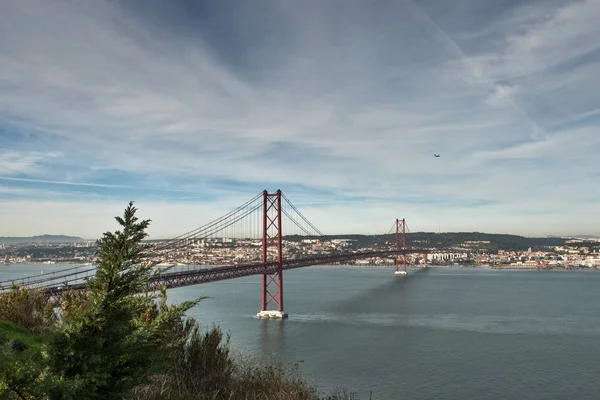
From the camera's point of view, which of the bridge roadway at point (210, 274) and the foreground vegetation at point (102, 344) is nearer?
the foreground vegetation at point (102, 344)

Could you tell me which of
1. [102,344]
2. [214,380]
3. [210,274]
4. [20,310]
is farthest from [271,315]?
[102,344]

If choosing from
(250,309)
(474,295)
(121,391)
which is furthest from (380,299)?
(121,391)

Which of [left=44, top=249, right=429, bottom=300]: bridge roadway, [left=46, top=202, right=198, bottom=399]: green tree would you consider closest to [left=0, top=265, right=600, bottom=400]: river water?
[left=44, top=249, right=429, bottom=300]: bridge roadway

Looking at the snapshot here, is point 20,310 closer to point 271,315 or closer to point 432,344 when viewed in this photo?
point 432,344

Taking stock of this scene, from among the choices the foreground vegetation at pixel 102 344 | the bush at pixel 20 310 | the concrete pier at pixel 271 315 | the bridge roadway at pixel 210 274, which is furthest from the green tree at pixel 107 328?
the concrete pier at pixel 271 315

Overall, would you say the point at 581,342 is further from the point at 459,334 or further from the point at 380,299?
the point at 380,299

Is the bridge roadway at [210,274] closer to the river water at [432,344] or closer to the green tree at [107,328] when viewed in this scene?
the river water at [432,344]

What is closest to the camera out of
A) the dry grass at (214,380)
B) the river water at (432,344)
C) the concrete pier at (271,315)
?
the dry grass at (214,380)

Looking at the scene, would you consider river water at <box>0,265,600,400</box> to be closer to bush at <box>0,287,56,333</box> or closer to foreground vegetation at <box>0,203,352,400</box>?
bush at <box>0,287,56,333</box>
